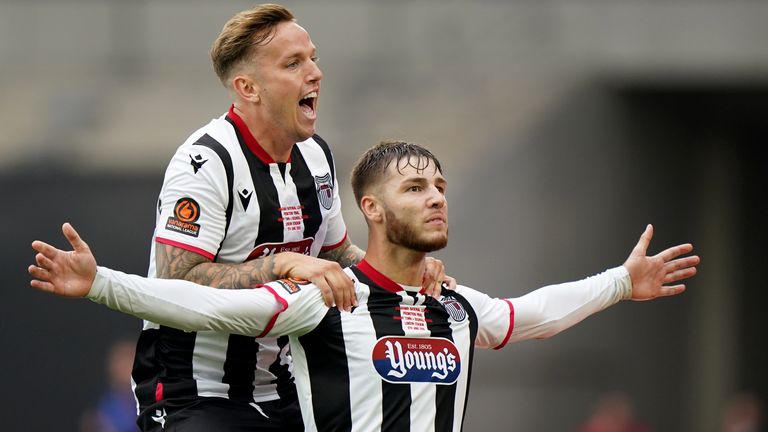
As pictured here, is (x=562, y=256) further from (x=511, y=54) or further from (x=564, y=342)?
(x=511, y=54)

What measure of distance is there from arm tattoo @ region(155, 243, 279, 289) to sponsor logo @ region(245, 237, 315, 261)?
159 millimetres

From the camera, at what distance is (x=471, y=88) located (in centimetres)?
1432

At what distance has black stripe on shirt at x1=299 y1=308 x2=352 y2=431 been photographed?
4.78 metres

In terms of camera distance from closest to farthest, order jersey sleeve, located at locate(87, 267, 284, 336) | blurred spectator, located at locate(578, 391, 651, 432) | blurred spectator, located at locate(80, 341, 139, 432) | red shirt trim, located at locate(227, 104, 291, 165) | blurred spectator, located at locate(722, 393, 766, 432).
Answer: jersey sleeve, located at locate(87, 267, 284, 336)
red shirt trim, located at locate(227, 104, 291, 165)
blurred spectator, located at locate(80, 341, 139, 432)
blurred spectator, located at locate(578, 391, 651, 432)
blurred spectator, located at locate(722, 393, 766, 432)

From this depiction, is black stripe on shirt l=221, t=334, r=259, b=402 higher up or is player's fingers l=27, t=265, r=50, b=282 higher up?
player's fingers l=27, t=265, r=50, b=282

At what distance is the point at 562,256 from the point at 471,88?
2.04 meters

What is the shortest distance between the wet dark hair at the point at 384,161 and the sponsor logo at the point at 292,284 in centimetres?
42

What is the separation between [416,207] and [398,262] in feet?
0.73

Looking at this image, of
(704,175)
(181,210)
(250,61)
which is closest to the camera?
(181,210)

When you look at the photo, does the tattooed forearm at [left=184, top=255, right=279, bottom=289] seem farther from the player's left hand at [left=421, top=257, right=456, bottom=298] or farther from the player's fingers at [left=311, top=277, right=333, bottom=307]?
the player's left hand at [left=421, top=257, right=456, bottom=298]

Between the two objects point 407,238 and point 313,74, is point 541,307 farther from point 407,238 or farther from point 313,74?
point 313,74

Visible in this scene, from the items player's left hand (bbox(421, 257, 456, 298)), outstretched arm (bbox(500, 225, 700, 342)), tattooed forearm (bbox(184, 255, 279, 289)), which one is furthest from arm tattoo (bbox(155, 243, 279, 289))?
outstretched arm (bbox(500, 225, 700, 342))

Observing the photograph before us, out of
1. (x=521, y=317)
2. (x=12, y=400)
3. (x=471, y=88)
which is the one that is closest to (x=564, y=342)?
(x=471, y=88)

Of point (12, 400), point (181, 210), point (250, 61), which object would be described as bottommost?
point (12, 400)
